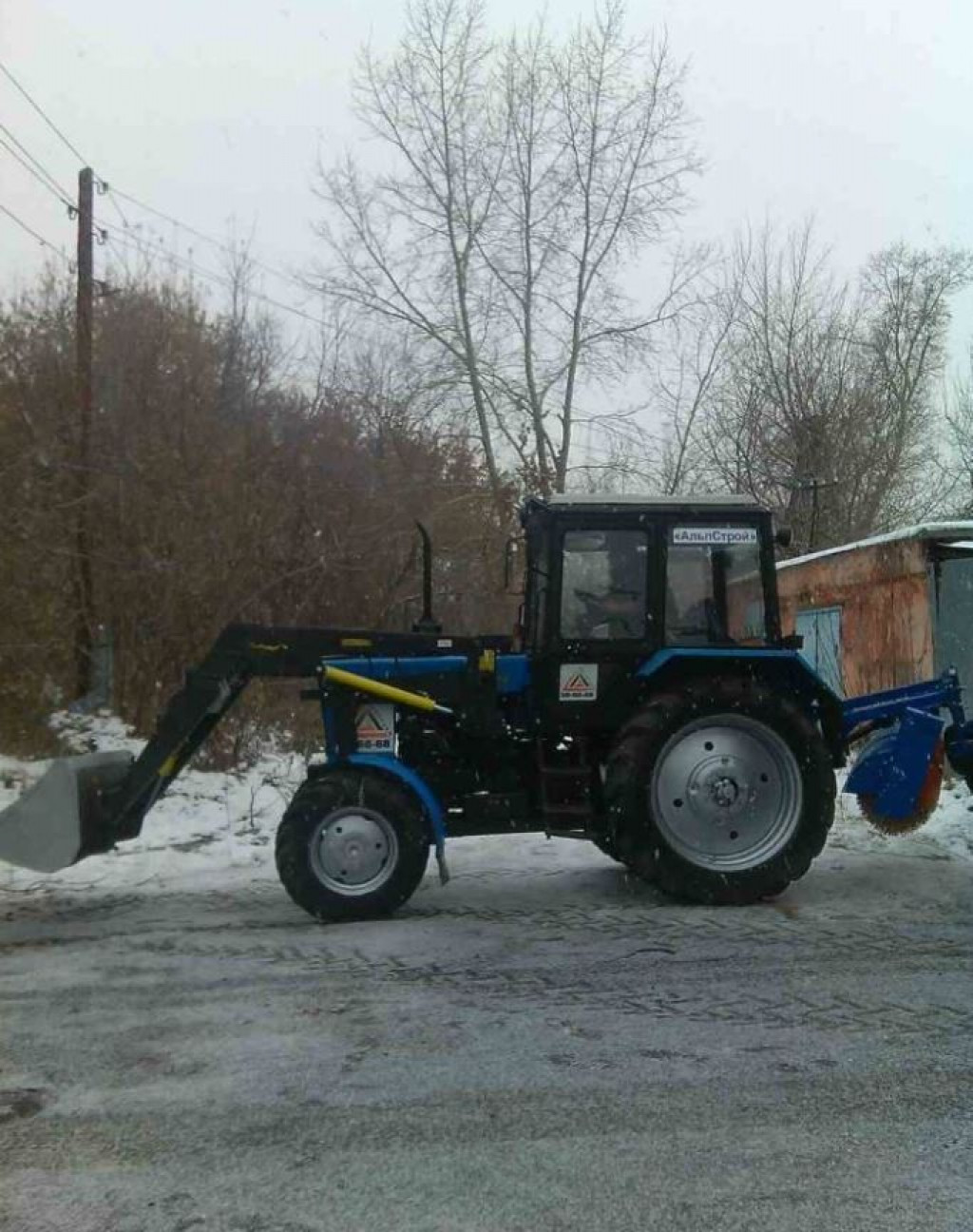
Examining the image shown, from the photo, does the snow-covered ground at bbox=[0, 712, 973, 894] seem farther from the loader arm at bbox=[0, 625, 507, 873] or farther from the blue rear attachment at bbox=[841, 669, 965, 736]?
the blue rear attachment at bbox=[841, 669, 965, 736]

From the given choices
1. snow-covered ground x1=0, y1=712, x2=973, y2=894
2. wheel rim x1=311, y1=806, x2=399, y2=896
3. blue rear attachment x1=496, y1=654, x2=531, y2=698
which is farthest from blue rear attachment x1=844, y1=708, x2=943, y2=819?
wheel rim x1=311, y1=806, x2=399, y2=896

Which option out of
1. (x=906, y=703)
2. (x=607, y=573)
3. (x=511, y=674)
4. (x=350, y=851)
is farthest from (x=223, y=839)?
(x=906, y=703)

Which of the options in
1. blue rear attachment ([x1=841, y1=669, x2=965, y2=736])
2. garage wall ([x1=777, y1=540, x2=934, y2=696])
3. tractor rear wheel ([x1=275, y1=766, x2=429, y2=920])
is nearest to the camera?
tractor rear wheel ([x1=275, y1=766, x2=429, y2=920])

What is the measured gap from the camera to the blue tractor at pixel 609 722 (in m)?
7.84

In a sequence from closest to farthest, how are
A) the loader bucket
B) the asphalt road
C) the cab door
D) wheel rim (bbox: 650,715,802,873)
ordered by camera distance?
the asphalt road, the loader bucket, wheel rim (bbox: 650,715,802,873), the cab door

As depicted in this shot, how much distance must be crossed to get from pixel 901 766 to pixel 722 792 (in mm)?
1201

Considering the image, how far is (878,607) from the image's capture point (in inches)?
600

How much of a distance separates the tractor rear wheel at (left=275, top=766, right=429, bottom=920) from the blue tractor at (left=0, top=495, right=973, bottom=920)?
0.14m

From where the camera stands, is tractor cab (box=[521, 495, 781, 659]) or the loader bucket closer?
the loader bucket

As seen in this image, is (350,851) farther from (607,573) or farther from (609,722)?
(607,573)

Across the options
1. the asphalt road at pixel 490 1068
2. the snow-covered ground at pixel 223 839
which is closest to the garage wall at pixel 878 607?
the snow-covered ground at pixel 223 839

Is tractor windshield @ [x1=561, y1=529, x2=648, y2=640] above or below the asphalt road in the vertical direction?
above

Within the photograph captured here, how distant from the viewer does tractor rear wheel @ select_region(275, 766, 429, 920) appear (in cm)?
747

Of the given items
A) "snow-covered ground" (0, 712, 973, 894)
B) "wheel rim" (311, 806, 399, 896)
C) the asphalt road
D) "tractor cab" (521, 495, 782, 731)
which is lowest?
the asphalt road
